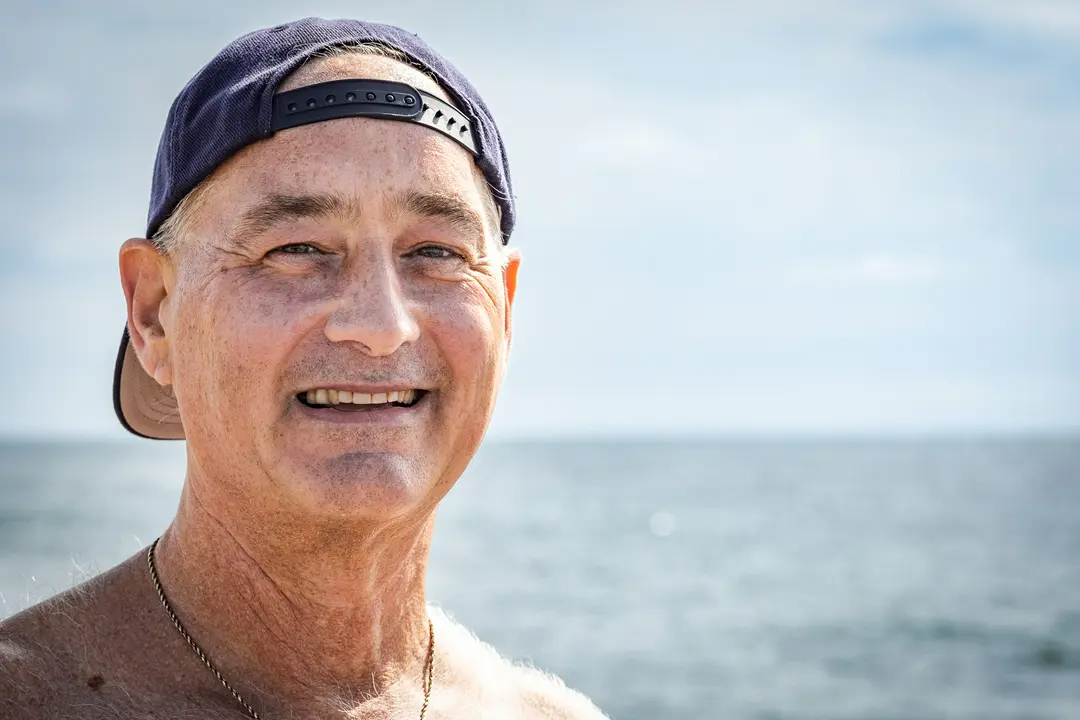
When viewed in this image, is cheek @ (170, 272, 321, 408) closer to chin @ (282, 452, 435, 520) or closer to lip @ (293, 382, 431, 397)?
lip @ (293, 382, 431, 397)

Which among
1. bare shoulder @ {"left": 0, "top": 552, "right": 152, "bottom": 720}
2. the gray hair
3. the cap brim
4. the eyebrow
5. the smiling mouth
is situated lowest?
bare shoulder @ {"left": 0, "top": 552, "right": 152, "bottom": 720}

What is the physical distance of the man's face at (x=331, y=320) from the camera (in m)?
2.43

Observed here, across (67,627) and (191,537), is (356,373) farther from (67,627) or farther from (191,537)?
(67,627)

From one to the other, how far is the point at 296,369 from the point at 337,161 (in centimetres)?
46

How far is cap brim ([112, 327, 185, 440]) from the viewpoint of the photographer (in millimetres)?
3041

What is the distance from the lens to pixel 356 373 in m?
2.44

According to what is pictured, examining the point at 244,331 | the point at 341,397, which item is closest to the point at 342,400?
the point at 341,397

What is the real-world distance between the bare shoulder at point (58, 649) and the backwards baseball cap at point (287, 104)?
0.89 metres

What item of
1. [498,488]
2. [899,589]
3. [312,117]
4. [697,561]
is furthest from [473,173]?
[498,488]

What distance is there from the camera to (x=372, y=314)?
2.42 meters

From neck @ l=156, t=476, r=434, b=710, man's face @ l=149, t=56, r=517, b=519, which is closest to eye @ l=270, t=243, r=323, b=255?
man's face @ l=149, t=56, r=517, b=519

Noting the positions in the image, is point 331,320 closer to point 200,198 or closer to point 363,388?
point 363,388

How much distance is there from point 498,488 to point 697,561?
37.5m

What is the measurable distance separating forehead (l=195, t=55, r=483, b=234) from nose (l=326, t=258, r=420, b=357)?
17cm
